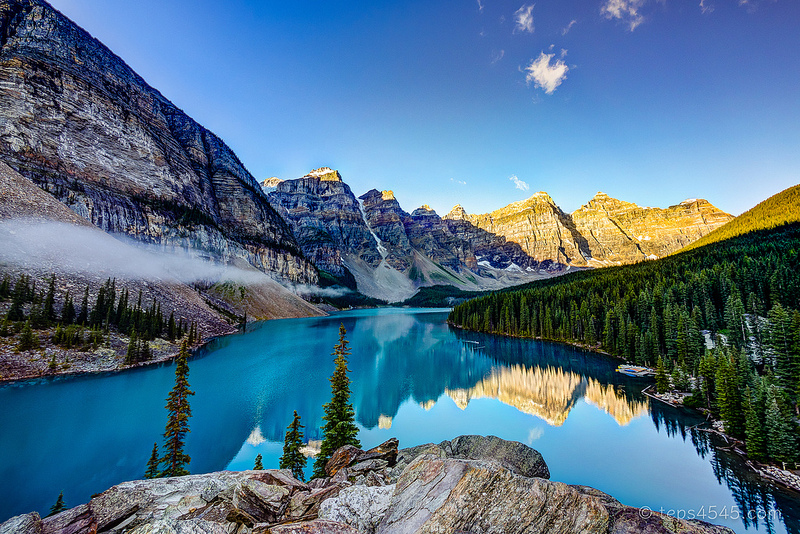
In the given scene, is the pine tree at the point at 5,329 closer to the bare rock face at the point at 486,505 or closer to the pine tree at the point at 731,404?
the bare rock face at the point at 486,505

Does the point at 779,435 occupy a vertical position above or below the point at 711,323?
below

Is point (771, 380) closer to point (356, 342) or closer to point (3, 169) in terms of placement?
point (356, 342)

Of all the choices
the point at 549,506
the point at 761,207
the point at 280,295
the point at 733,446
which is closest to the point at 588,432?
the point at 733,446

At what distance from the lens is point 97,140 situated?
84.2 m

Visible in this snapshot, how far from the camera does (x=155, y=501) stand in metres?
8.37

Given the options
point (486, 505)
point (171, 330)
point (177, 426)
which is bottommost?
point (171, 330)

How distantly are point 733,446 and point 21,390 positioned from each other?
56.6m

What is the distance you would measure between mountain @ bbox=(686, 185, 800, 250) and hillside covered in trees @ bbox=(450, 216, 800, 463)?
9.45ft

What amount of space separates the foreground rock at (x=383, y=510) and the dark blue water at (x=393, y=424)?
432 inches

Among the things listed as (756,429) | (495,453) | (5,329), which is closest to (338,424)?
(495,453)

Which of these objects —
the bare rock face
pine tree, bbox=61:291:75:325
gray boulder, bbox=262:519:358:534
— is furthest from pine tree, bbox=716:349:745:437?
pine tree, bbox=61:291:75:325

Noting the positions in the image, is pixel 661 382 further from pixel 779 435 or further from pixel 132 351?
pixel 132 351

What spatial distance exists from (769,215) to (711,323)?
294 ft

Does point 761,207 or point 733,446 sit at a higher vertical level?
point 761,207
